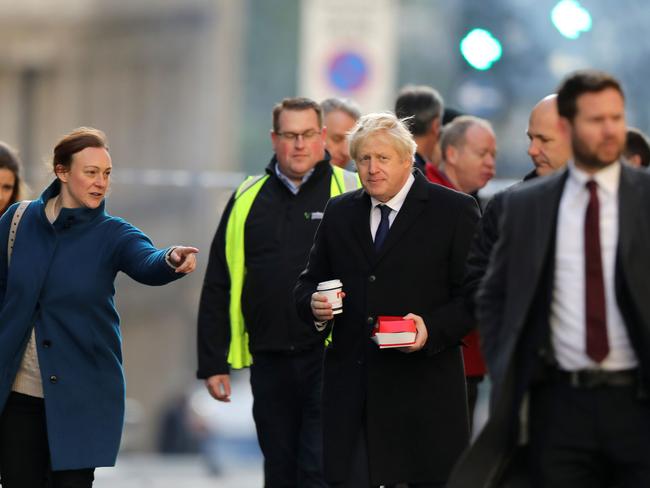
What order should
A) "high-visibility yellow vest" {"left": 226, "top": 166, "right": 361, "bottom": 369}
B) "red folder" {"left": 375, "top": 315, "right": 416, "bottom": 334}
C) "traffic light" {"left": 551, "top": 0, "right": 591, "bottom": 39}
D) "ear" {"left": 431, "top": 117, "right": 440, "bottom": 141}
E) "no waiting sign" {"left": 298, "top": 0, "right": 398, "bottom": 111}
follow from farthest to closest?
"no waiting sign" {"left": 298, "top": 0, "right": 398, "bottom": 111} < "traffic light" {"left": 551, "top": 0, "right": 591, "bottom": 39} < "ear" {"left": 431, "top": 117, "right": 440, "bottom": 141} < "high-visibility yellow vest" {"left": 226, "top": 166, "right": 361, "bottom": 369} < "red folder" {"left": 375, "top": 315, "right": 416, "bottom": 334}

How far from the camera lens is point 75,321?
23.7 feet

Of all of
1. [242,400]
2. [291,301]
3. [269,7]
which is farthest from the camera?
[269,7]

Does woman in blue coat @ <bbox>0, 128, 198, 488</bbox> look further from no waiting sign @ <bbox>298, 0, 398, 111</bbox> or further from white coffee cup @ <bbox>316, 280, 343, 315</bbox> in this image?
no waiting sign @ <bbox>298, 0, 398, 111</bbox>

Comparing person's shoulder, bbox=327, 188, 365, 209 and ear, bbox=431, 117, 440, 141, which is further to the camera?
ear, bbox=431, 117, 440, 141

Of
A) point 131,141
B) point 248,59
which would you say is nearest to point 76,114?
point 131,141

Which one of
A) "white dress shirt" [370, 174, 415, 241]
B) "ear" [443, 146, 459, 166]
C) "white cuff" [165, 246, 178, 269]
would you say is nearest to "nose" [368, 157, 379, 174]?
"white dress shirt" [370, 174, 415, 241]

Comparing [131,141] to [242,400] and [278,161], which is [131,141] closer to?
[242,400]

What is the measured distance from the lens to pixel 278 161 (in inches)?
340

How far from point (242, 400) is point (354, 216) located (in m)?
9.85

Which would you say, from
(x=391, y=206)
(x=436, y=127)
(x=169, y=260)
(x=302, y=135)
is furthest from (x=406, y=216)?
(x=436, y=127)

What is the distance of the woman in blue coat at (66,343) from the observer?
717 cm

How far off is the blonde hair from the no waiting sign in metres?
5.00

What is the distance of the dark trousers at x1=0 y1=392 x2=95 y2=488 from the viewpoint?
23.6 ft

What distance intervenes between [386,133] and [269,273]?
1.52m
